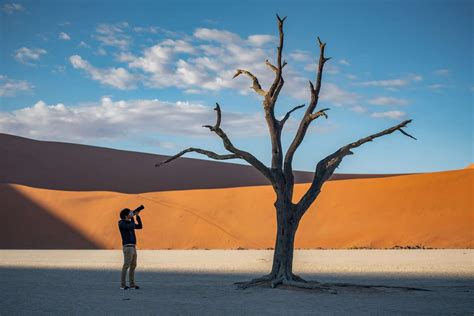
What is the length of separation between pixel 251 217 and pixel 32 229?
13.2m

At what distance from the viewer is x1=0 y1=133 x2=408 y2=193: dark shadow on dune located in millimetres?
68000

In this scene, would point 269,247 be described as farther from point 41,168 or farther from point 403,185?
point 41,168

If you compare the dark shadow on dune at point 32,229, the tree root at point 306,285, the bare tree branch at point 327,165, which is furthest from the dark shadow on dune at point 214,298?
the dark shadow on dune at point 32,229

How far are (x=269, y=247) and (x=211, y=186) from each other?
38.3 m

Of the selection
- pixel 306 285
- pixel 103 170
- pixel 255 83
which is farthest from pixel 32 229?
pixel 103 170

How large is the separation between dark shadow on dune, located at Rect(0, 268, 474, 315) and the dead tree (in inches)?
33.3

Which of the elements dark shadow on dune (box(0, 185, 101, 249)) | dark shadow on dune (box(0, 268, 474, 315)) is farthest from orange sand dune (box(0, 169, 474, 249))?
dark shadow on dune (box(0, 268, 474, 315))

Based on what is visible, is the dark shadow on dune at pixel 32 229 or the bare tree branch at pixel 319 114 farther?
the dark shadow on dune at pixel 32 229

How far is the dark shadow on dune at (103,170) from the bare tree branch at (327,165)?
5503 cm

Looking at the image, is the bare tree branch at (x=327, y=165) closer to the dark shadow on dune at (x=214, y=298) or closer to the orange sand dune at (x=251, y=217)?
the dark shadow on dune at (x=214, y=298)

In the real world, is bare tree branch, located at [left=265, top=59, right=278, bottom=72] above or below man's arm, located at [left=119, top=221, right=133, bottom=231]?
above

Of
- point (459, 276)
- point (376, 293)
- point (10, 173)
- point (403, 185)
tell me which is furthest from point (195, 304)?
point (10, 173)

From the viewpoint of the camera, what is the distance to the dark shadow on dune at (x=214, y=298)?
10.0 metres

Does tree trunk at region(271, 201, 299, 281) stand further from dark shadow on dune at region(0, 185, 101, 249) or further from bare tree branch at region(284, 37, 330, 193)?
dark shadow on dune at region(0, 185, 101, 249)
